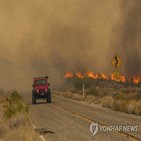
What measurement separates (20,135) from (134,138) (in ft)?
13.1

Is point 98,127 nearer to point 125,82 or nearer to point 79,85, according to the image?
point 79,85

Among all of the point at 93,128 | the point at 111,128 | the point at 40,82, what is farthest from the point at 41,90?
the point at 111,128

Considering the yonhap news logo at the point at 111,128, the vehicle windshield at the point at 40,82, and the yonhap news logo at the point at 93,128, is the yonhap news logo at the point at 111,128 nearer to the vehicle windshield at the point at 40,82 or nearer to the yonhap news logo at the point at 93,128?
the yonhap news logo at the point at 93,128

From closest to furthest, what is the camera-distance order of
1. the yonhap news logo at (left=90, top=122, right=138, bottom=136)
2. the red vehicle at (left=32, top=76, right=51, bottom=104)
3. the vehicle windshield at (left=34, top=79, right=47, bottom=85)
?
the yonhap news logo at (left=90, top=122, right=138, bottom=136) → the red vehicle at (left=32, top=76, right=51, bottom=104) → the vehicle windshield at (left=34, top=79, right=47, bottom=85)

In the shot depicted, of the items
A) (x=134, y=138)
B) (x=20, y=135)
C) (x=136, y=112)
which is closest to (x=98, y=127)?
(x=134, y=138)

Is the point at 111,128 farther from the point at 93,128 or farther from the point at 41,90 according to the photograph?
the point at 41,90

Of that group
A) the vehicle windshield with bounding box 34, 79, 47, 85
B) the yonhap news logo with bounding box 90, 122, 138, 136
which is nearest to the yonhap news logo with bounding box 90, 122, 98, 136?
the yonhap news logo with bounding box 90, 122, 138, 136

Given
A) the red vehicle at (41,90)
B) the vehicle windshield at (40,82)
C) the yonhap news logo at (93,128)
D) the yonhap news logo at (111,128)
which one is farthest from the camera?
the vehicle windshield at (40,82)

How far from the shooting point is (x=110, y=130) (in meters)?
16.9

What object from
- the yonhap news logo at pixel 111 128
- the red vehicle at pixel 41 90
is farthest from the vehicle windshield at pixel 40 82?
the yonhap news logo at pixel 111 128

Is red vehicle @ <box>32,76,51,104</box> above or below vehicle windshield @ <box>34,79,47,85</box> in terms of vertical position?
below

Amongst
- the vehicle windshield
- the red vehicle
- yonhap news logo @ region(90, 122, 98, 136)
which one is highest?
the vehicle windshield

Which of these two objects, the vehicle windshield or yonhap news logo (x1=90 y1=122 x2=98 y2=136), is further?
the vehicle windshield

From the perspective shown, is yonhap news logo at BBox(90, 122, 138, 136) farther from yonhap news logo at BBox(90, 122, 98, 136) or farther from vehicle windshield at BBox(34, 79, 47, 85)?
vehicle windshield at BBox(34, 79, 47, 85)
